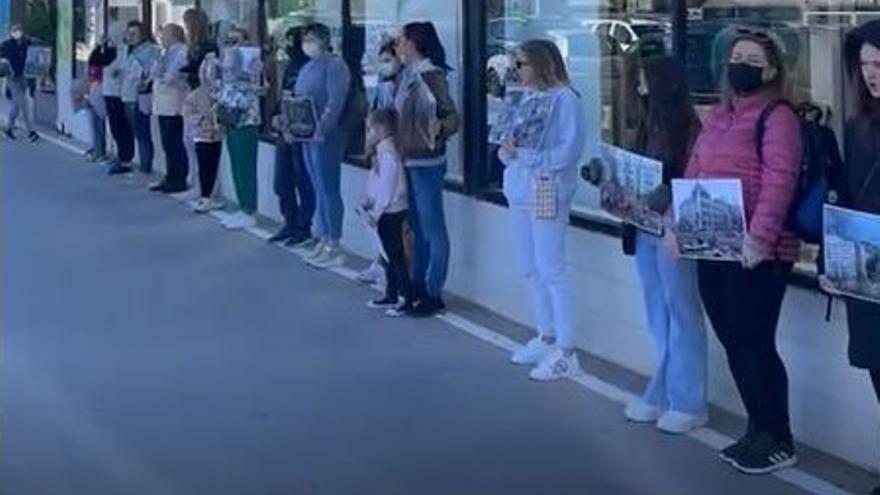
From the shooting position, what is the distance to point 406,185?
11.0 metres

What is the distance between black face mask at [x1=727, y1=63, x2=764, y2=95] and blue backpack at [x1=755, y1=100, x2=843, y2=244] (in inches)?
3.8

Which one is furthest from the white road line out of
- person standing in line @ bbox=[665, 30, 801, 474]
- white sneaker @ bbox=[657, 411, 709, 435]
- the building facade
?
the building facade

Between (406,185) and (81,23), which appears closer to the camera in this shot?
(406,185)

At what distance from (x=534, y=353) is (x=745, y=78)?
2792 mm

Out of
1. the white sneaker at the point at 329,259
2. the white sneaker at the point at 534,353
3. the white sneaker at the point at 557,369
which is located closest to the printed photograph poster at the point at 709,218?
the white sneaker at the point at 557,369

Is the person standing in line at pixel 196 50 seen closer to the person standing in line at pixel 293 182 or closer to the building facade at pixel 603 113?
the building facade at pixel 603 113

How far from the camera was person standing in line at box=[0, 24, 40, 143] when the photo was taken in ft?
81.4

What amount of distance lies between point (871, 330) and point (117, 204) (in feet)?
38.2

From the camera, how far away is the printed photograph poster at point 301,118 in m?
12.9

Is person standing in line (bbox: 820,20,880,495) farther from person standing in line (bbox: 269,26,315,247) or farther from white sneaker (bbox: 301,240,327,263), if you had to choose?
person standing in line (bbox: 269,26,315,247)

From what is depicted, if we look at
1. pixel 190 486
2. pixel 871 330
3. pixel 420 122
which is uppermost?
pixel 420 122

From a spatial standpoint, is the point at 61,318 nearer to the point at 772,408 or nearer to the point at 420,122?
the point at 420,122

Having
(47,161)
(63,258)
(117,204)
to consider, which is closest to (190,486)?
(63,258)

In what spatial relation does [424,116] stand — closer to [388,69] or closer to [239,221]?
[388,69]
